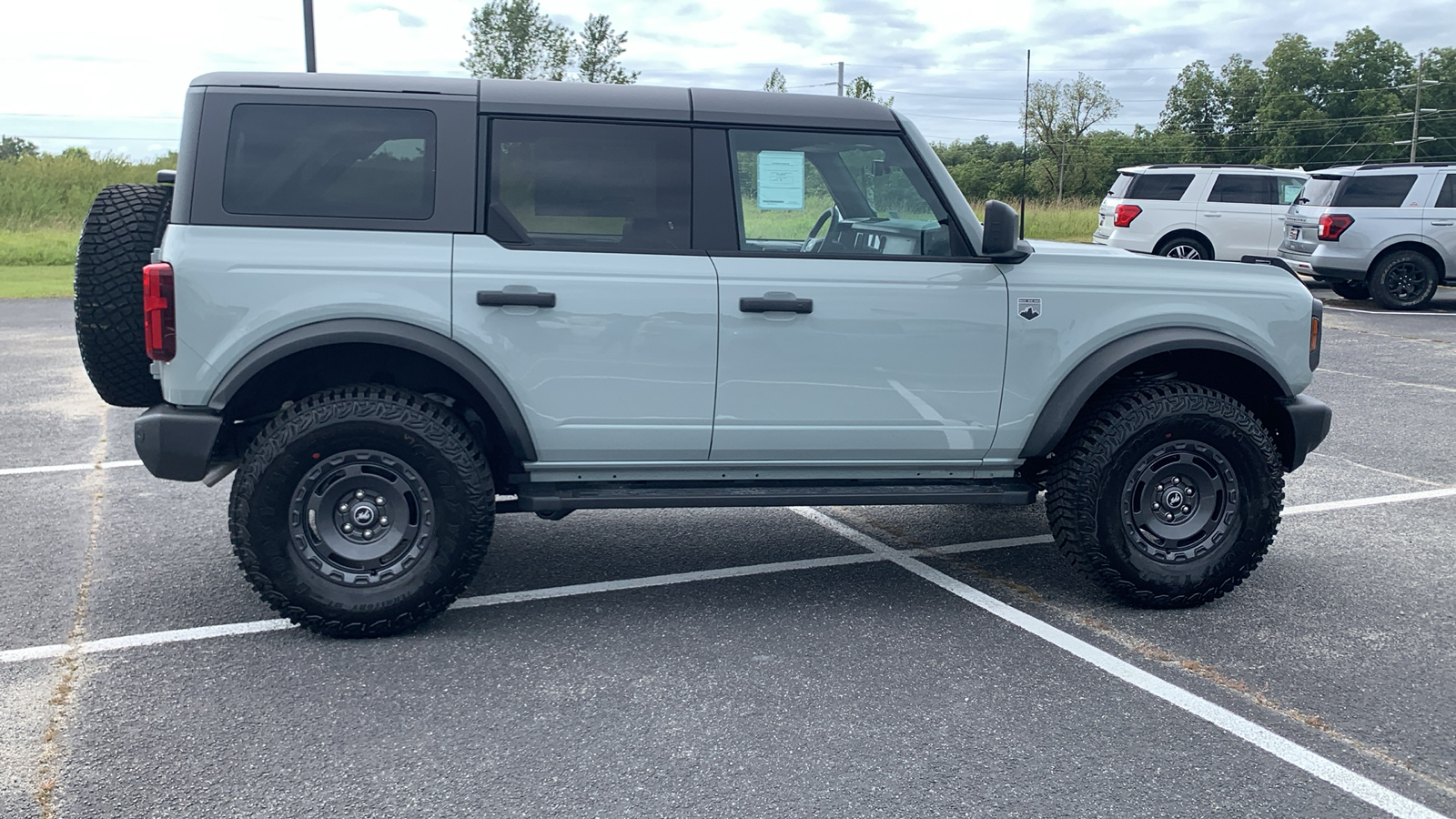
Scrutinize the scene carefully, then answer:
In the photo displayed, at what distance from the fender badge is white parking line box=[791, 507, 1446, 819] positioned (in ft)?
3.77

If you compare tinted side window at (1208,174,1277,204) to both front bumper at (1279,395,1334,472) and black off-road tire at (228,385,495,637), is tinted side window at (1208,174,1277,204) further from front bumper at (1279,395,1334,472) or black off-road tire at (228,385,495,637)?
black off-road tire at (228,385,495,637)

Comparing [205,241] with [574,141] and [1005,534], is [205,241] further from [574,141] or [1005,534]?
[1005,534]

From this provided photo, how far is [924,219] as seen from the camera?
4.57 metres

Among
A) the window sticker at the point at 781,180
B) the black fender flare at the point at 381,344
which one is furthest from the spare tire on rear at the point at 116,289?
the window sticker at the point at 781,180

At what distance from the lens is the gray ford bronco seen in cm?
413

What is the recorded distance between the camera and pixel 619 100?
4.41 metres

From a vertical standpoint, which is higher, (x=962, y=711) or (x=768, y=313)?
(x=768, y=313)

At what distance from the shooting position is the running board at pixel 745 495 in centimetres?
440

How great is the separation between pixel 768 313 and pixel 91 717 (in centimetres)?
254

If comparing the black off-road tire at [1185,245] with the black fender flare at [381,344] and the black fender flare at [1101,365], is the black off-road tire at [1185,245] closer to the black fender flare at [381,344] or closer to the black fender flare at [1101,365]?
the black fender flare at [1101,365]

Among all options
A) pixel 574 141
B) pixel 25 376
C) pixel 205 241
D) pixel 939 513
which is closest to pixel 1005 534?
pixel 939 513

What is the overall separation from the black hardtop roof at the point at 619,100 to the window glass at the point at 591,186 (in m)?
0.07

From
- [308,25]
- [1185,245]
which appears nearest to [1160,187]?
[1185,245]

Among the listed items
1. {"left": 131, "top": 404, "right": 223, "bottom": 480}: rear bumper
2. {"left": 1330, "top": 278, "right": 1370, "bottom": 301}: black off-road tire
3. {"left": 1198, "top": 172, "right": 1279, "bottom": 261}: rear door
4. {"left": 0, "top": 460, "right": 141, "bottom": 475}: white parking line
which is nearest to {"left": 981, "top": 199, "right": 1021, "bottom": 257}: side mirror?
{"left": 131, "top": 404, "right": 223, "bottom": 480}: rear bumper
